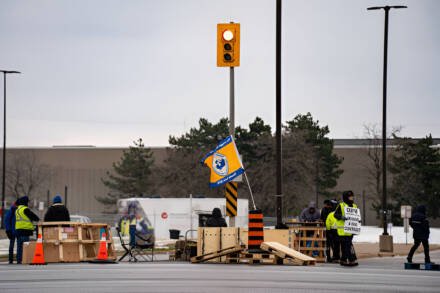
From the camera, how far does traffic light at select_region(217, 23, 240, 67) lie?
25406 millimetres

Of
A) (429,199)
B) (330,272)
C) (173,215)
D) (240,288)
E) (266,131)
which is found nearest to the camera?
(240,288)

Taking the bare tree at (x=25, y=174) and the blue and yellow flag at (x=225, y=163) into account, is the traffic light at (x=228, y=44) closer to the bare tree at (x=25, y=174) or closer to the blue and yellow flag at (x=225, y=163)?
the blue and yellow flag at (x=225, y=163)

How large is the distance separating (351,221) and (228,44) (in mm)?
6078

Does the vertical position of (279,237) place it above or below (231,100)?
below

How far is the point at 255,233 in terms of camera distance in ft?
77.5

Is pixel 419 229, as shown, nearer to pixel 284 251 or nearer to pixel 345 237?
pixel 345 237

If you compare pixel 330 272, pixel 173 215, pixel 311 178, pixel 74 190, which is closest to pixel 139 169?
pixel 74 190

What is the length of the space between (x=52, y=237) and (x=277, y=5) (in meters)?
11.0

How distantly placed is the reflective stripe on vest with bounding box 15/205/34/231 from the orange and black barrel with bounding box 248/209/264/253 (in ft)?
20.5

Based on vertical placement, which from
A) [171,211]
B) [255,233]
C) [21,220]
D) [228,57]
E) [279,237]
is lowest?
[279,237]

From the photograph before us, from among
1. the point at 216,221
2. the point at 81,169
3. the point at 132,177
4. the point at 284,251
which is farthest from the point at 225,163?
the point at 81,169

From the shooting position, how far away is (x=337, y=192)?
9556cm

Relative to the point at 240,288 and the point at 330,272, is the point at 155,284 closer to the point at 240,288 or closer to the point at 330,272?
the point at 240,288

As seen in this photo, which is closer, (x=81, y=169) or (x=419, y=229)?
(x=419, y=229)
